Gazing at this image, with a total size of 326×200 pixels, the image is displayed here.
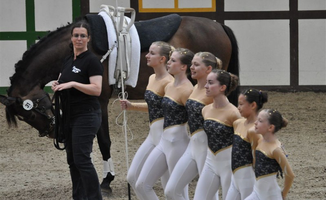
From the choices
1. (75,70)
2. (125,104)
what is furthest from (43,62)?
(75,70)

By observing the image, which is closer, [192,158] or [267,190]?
[267,190]

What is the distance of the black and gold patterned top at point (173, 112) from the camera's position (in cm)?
590

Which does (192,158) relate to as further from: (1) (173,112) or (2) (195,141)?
(1) (173,112)

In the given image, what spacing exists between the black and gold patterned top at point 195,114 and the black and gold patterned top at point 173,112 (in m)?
0.20

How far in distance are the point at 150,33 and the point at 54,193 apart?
2.19 metres

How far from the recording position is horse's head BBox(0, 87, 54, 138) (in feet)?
24.8

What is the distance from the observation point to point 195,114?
566 centimetres

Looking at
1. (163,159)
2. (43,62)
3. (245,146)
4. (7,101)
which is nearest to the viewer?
(245,146)

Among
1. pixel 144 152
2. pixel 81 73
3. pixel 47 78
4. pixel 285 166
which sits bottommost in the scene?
pixel 144 152

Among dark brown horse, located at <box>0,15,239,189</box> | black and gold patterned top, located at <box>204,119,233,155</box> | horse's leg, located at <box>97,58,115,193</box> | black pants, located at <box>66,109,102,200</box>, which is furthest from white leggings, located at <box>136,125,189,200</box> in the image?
dark brown horse, located at <box>0,15,239,189</box>

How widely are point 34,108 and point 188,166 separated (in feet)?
8.27

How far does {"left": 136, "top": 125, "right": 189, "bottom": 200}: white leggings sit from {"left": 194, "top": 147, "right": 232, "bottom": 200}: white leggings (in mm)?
516

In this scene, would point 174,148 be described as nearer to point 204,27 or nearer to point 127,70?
point 127,70

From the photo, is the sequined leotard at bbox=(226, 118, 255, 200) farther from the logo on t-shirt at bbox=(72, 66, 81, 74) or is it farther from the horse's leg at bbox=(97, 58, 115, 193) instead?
the horse's leg at bbox=(97, 58, 115, 193)
